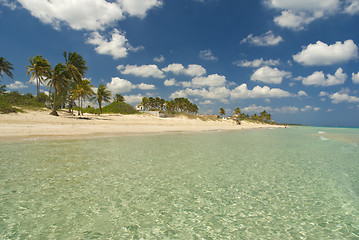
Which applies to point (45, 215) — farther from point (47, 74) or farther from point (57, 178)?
point (47, 74)

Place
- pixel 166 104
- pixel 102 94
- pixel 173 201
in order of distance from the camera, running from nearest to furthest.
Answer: pixel 173 201 → pixel 102 94 → pixel 166 104

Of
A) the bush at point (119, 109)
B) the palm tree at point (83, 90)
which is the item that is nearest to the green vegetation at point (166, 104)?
the bush at point (119, 109)

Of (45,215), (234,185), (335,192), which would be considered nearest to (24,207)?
(45,215)

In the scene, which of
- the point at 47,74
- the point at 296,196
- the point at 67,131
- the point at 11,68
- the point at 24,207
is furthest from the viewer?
the point at 11,68

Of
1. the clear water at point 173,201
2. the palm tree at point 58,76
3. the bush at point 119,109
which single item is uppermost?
the palm tree at point 58,76

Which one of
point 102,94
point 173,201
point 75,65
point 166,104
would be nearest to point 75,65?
point 75,65

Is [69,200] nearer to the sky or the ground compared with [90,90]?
nearer to the ground

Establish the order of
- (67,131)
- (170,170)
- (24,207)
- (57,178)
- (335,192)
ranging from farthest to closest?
(67,131) < (170,170) < (57,178) < (335,192) < (24,207)

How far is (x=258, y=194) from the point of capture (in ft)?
20.2

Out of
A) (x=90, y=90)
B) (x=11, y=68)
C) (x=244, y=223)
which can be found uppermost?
(x=11, y=68)

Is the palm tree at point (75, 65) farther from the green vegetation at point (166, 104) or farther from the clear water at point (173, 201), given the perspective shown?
the green vegetation at point (166, 104)

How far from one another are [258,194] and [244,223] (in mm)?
2034

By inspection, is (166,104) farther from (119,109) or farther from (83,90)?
(83,90)

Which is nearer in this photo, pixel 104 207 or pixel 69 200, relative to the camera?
pixel 104 207
